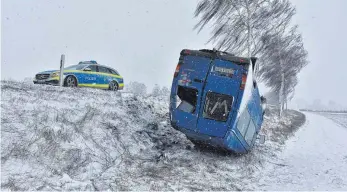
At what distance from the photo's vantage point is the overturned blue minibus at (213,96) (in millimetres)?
8695

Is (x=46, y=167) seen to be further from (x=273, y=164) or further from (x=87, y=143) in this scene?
(x=273, y=164)

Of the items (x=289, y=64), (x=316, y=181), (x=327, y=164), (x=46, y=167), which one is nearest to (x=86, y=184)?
(x=46, y=167)

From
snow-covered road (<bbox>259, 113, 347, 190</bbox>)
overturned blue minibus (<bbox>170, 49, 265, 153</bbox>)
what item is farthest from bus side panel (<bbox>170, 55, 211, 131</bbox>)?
snow-covered road (<bbox>259, 113, 347, 190</bbox>)

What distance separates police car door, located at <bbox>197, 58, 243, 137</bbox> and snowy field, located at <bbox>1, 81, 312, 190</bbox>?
99 cm

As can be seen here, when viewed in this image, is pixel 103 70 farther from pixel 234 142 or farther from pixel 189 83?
pixel 234 142

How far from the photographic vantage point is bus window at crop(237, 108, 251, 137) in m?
8.93

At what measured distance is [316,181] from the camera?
324 inches

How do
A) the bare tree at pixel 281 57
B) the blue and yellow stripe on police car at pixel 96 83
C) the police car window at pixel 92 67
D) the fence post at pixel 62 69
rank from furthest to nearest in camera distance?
the bare tree at pixel 281 57, the police car window at pixel 92 67, the blue and yellow stripe on police car at pixel 96 83, the fence post at pixel 62 69

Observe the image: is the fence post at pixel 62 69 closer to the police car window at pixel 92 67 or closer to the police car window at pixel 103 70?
the police car window at pixel 92 67

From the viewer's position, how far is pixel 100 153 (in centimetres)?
786

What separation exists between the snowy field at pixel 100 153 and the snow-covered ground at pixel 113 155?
17mm

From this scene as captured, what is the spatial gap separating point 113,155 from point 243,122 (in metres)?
3.62

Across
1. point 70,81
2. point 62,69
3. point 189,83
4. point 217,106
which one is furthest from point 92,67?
point 217,106

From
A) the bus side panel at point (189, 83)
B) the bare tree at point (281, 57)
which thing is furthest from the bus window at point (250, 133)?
the bare tree at point (281, 57)
